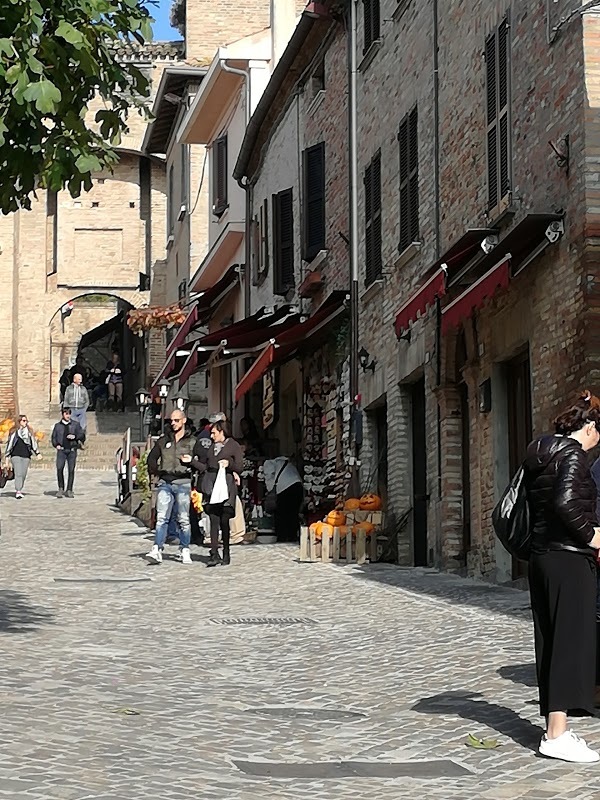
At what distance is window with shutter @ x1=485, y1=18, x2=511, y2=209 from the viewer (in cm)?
1524

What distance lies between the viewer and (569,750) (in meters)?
7.25

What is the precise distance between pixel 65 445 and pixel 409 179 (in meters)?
12.9

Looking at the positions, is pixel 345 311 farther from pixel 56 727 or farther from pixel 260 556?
pixel 56 727

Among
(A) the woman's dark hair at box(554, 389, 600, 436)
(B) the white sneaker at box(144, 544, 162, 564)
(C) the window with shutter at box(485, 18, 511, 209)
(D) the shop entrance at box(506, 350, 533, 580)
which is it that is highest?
(C) the window with shutter at box(485, 18, 511, 209)

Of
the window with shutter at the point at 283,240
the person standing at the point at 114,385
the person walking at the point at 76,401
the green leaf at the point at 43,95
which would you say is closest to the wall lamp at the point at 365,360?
the window with shutter at the point at 283,240

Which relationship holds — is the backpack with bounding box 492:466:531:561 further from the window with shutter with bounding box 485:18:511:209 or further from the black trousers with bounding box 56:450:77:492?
the black trousers with bounding box 56:450:77:492

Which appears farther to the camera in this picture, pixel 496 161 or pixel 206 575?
pixel 206 575

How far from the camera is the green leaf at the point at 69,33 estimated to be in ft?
29.6

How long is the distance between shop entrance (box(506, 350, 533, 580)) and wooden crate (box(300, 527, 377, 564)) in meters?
3.67

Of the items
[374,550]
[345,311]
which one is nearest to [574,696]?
[374,550]

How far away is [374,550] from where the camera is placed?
19375 millimetres

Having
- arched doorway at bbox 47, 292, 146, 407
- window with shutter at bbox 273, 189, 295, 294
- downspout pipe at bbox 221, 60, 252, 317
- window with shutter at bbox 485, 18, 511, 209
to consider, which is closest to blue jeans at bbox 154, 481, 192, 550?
window with shutter at bbox 485, 18, 511, 209

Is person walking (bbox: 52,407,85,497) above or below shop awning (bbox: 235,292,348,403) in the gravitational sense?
below

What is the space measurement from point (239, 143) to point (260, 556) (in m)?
14.0
